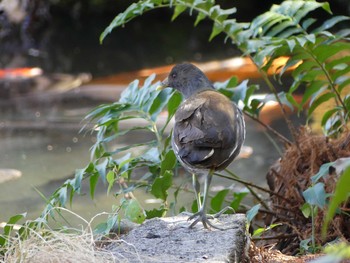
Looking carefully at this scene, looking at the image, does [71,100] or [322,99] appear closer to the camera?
[322,99]

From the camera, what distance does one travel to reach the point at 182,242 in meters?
2.99

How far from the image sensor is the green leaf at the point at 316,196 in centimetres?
330

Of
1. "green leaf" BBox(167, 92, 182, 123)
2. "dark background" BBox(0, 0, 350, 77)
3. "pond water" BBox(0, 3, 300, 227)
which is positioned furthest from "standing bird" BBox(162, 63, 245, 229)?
"dark background" BBox(0, 0, 350, 77)

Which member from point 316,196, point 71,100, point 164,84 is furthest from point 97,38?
point 316,196

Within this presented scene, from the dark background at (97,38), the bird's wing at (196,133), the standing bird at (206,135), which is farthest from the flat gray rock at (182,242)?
the dark background at (97,38)

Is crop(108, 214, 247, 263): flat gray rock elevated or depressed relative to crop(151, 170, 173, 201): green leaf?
elevated

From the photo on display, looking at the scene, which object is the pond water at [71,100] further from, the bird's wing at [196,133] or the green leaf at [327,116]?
the bird's wing at [196,133]

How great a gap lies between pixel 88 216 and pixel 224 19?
5.43 feet

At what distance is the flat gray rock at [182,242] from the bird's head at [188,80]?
906 mm

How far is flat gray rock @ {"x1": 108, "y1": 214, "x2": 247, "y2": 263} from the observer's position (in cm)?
279

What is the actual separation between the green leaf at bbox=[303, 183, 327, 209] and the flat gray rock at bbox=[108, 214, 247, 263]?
328mm

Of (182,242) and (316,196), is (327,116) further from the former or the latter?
(182,242)

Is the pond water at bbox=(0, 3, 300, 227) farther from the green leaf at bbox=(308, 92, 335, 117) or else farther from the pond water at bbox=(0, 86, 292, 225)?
the green leaf at bbox=(308, 92, 335, 117)

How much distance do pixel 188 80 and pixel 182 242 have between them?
1252 millimetres
